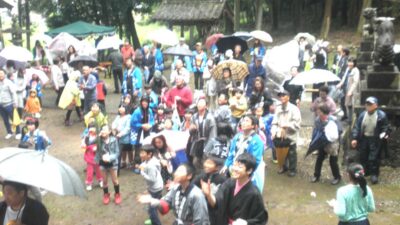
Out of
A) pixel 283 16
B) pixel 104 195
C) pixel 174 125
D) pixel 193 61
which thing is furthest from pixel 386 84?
pixel 283 16

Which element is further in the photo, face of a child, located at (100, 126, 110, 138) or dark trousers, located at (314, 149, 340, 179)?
dark trousers, located at (314, 149, 340, 179)

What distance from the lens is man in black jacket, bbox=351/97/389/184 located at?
8148 mm

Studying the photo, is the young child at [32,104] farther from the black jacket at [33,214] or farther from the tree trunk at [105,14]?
the tree trunk at [105,14]

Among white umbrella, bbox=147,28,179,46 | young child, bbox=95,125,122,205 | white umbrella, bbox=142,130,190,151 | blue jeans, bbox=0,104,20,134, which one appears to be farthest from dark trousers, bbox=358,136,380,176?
white umbrella, bbox=147,28,179,46

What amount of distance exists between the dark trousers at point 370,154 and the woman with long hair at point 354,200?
346 centimetres

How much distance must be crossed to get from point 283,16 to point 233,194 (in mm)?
27756

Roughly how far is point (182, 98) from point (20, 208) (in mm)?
5786

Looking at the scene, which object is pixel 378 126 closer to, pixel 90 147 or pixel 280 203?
pixel 280 203

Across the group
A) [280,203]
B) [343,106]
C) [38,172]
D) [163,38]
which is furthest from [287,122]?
[163,38]

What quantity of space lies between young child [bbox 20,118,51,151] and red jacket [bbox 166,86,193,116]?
8.56 ft

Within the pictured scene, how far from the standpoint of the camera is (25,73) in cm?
1317

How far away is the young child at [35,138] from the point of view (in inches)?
348

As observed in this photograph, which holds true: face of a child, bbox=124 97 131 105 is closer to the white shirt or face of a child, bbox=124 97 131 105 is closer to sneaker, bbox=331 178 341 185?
sneaker, bbox=331 178 341 185

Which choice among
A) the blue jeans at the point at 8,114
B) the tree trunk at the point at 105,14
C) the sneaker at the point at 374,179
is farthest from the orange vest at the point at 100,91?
the tree trunk at the point at 105,14
